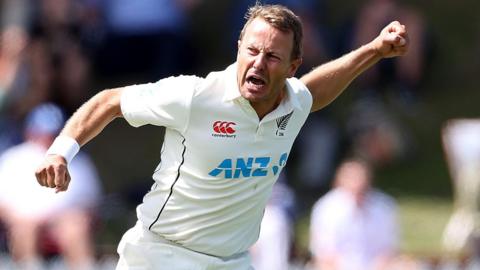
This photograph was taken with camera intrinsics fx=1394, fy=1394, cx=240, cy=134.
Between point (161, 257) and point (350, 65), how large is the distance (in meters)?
1.27

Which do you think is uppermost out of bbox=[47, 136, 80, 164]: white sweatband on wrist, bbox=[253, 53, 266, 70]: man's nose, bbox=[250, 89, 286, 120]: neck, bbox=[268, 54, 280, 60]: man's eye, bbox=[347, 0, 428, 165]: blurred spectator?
bbox=[268, 54, 280, 60]: man's eye

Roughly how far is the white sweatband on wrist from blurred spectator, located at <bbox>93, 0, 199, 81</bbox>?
7013mm

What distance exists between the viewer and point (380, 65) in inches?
508

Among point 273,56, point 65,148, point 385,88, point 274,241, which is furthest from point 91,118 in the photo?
point 385,88

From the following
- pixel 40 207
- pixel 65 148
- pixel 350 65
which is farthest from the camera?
pixel 40 207

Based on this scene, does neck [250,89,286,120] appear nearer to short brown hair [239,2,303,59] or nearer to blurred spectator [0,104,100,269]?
short brown hair [239,2,303,59]

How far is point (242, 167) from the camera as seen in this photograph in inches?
234

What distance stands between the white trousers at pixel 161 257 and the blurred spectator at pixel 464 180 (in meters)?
5.38

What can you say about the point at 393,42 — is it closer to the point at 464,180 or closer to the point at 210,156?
the point at 210,156

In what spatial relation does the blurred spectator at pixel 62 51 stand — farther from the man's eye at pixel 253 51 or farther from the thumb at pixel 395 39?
the man's eye at pixel 253 51

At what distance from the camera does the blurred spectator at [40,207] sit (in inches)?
406

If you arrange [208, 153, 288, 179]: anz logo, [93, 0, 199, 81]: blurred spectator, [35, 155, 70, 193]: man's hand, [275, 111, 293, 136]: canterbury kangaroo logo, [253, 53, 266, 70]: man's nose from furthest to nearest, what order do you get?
1. [93, 0, 199, 81]: blurred spectator
2. [275, 111, 293, 136]: canterbury kangaroo logo
3. [208, 153, 288, 179]: anz logo
4. [253, 53, 266, 70]: man's nose
5. [35, 155, 70, 193]: man's hand

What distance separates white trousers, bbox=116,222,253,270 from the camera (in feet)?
19.7

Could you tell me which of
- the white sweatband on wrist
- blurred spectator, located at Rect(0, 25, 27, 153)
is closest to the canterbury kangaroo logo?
the white sweatband on wrist
